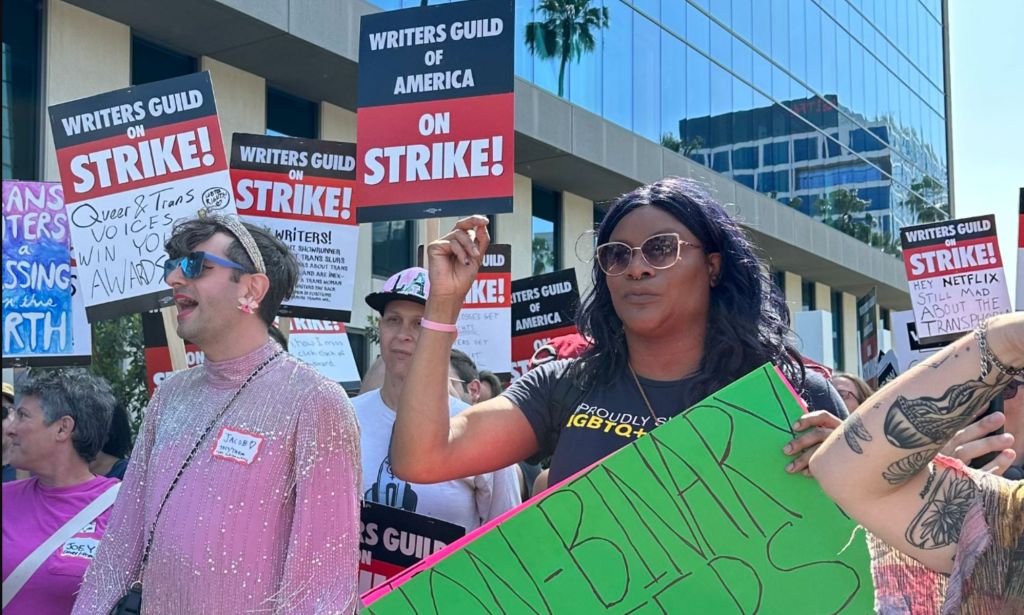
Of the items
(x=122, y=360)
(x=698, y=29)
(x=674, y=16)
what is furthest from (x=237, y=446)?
(x=698, y=29)

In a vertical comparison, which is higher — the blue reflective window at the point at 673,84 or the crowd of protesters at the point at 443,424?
the blue reflective window at the point at 673,84

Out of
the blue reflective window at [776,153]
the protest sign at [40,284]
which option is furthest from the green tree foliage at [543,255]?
the protest sign at [40,284]

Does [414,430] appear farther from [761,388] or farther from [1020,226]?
[1020,226]

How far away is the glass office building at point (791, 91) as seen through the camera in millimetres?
20094

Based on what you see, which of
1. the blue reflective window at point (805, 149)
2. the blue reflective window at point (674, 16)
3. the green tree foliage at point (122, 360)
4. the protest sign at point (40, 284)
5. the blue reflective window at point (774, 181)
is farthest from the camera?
the blue reflective window at point (805, 149)

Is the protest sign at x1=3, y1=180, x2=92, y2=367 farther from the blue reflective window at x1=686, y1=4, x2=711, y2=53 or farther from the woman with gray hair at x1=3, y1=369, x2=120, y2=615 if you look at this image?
the blue reflective window at x1=686, y1=4, x2=711, y2=53

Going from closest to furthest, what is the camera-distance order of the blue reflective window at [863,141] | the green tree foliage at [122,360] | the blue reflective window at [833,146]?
1. the green tree foliage at [122,360]
2. the blue reflective window at [833,146]
3. the blue reflective window at [863,141]

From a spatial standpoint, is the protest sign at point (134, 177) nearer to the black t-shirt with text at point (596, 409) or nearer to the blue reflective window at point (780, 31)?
the black t-shirt with text at point (596, 409)

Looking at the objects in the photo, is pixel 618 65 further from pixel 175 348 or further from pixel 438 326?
pixel 438 326

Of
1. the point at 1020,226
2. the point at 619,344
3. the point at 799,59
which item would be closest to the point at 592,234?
the point at 619,344

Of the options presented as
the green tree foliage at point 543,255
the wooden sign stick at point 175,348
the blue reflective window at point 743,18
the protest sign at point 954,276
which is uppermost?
the blue reflective window at point 743,18

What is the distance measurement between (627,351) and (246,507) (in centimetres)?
96

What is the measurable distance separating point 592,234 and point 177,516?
1237 mm

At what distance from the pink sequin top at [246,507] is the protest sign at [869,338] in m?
8.74
